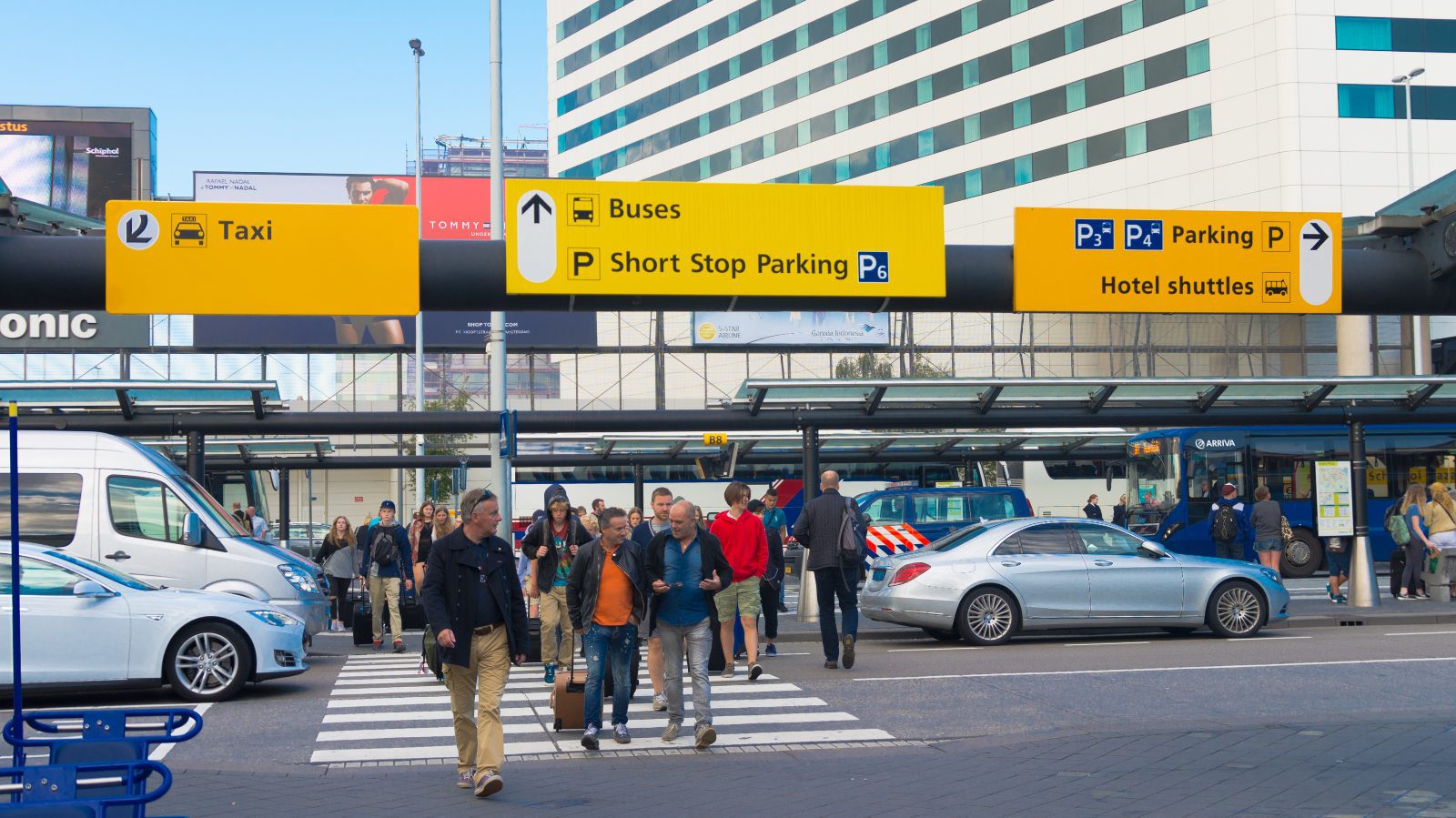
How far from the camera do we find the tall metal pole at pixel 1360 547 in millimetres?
20531

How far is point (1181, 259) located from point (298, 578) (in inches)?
391

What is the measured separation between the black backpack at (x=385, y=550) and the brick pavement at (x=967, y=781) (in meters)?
8.50

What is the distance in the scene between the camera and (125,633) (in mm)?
12016

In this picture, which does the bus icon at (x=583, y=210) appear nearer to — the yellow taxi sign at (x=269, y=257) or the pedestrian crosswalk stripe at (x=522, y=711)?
the yellow taxi sign at (x=269, y=257)

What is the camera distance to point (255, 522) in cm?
2325

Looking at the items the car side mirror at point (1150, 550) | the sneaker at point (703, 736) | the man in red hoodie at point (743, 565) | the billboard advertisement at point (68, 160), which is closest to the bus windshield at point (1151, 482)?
the car side mirror at point (1150, 550)

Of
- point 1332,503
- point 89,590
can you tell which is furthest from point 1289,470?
point 89,590

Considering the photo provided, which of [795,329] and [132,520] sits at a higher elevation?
[795,329]

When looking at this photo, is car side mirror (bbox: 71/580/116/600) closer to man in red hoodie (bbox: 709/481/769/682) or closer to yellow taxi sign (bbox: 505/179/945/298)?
yellow taxi sign (bbox: 505/179/945/298)

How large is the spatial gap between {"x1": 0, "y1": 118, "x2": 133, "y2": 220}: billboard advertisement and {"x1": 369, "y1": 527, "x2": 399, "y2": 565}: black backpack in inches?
1706

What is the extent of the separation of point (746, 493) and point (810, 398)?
750cm

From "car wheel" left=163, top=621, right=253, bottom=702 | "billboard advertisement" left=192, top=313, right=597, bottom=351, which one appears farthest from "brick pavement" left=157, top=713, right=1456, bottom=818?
"billboard advertisement" left=192, top=313, right=597, bottom=351

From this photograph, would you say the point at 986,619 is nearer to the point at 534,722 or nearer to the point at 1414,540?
the point at 534,722

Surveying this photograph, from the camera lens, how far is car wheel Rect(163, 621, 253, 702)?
12.2m
